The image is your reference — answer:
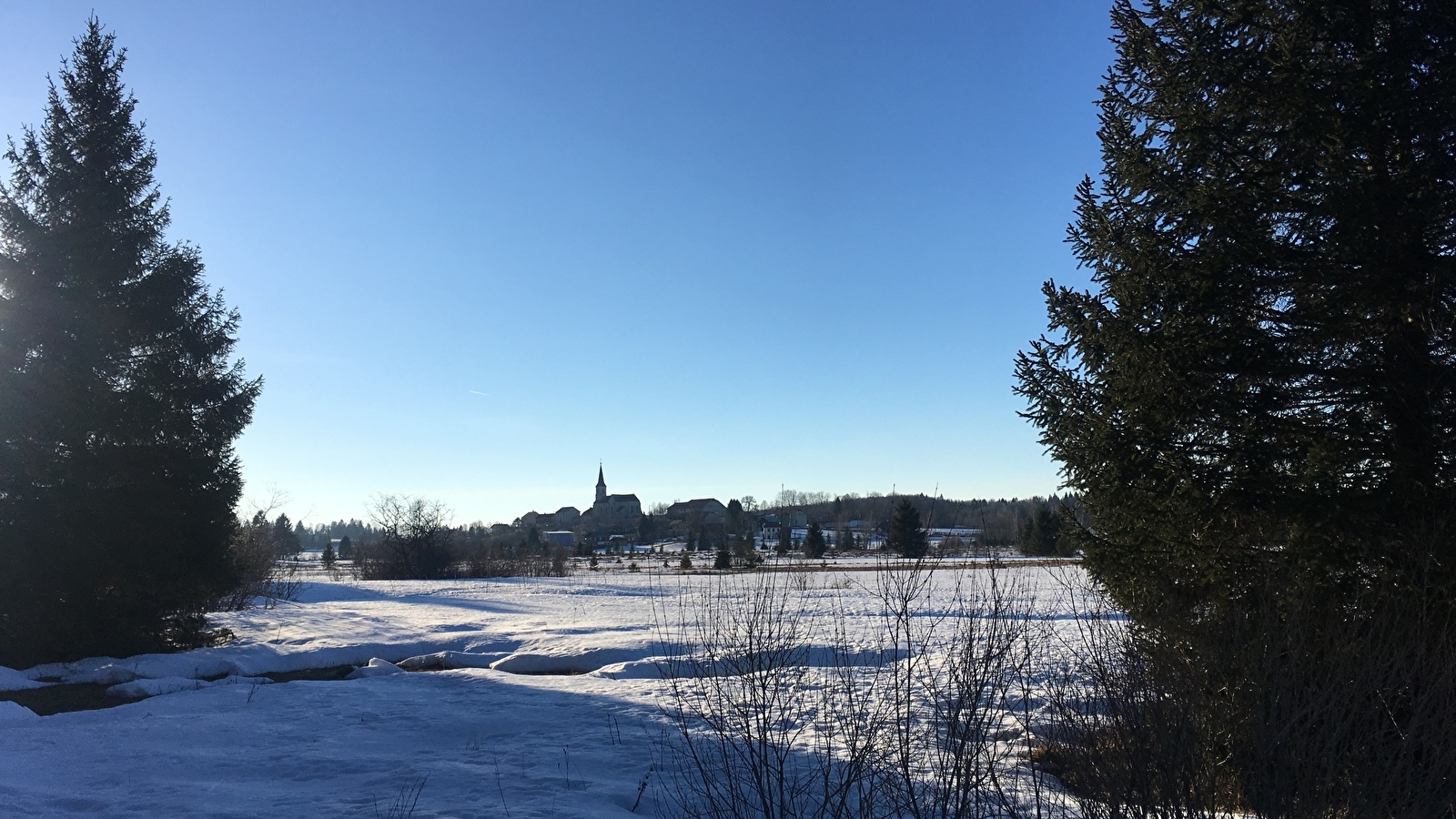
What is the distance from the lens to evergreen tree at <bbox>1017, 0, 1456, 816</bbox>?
205 inches

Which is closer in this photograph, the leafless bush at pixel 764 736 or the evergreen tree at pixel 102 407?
the leafless bush at pixel 764 736

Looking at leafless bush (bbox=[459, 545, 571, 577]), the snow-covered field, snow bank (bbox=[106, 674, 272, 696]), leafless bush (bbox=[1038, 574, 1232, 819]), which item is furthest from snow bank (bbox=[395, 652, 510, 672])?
leafless bush (bbox=[459, 545, 571, 577])

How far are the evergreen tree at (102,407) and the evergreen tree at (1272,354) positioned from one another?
565 inches

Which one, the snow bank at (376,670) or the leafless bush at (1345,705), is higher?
the leafless bush at (1345,705)

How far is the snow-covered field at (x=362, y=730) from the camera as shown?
6312 mm

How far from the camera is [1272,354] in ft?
20.6

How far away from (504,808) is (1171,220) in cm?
731

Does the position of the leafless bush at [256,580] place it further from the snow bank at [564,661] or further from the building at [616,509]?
the building at [616,509]

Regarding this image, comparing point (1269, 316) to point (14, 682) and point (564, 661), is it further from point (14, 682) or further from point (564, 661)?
point (14, 682)

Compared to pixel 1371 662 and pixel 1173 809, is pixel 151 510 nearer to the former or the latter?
pixel 1173 809

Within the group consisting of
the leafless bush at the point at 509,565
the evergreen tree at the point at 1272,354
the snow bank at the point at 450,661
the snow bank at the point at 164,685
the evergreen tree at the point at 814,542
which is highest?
the evergreen tree at the point at 1272,354

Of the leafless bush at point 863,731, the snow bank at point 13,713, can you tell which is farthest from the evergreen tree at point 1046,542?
the snow bank at point 13,713

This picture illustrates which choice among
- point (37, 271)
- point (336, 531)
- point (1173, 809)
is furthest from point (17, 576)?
point (336, 531)

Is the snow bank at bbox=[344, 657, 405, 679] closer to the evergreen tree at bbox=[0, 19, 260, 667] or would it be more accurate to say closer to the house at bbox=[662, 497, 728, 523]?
the evergreen tree at bbox=[0, 19, 260, 667]
